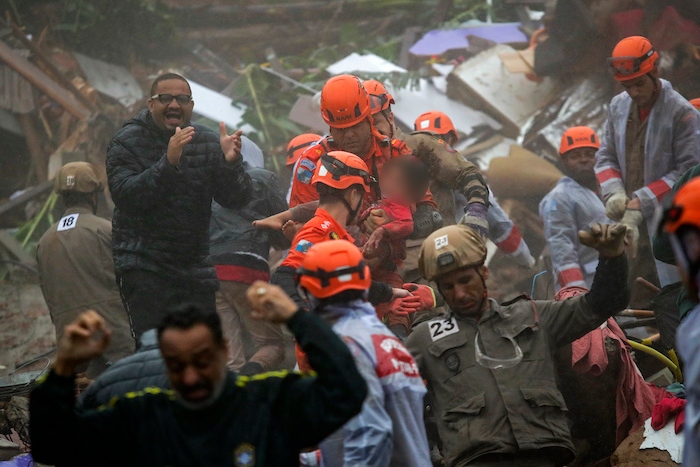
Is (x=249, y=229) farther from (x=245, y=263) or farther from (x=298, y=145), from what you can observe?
(x=298, y=145)

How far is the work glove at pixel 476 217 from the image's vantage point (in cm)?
668

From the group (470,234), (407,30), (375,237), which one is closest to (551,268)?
(375,237)

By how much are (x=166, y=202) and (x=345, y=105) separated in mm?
1231

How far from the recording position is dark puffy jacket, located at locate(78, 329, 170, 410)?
3932 millimetres

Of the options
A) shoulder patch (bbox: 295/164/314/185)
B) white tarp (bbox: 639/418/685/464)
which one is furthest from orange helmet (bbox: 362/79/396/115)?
white tarp (bbox: 639/418/685/464)

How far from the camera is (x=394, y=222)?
Answer: 5992 mm

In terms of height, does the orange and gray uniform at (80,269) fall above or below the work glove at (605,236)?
below

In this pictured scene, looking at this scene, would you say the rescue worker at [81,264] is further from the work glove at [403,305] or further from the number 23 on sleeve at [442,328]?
the number 23 on sleeve at [442,328]

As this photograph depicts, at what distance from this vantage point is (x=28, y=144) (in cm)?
1342

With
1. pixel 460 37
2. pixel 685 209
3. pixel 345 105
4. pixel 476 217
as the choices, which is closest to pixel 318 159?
pixel 345 105

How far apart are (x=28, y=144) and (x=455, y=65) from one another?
569 centimetres

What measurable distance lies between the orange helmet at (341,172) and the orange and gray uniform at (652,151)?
2748 mm

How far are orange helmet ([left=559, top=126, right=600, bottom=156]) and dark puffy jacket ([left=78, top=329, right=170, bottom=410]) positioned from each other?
553cm

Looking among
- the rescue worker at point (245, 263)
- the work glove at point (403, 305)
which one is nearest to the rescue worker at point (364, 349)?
the work glove at point (403, 305)
